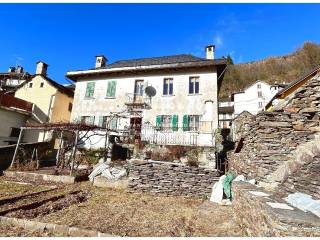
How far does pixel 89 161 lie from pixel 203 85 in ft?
33.6

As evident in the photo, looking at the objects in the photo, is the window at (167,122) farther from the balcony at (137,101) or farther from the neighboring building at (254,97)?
the neighboring building at (254,97)

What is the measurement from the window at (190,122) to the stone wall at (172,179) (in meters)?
7.22

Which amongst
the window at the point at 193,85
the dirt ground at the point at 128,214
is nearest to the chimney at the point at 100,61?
the window at the point at 193,85

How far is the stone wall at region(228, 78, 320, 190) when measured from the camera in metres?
5.54

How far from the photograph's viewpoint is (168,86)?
18.6 metres

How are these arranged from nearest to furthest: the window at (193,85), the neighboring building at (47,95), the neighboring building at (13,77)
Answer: the window at (193,85) → the neighboring building at (47,95) → the neighboring building at (13,77)

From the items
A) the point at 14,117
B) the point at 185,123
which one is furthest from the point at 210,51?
the point at 14,117

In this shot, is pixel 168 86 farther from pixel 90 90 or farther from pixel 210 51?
pixel 90 90

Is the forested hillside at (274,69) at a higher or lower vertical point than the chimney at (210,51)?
higher

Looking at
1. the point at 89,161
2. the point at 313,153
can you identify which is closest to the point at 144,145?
the point at 89,161

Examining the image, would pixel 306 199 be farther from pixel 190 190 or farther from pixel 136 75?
pixel 136 75

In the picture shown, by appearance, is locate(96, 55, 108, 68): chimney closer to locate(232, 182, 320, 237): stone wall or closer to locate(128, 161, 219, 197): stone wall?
locate(128, 161, 219, 197): stone wall

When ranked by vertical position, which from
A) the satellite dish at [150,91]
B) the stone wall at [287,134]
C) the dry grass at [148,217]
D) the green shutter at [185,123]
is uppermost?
the satellite dish at [150,91]

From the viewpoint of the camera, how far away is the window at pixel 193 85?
1787 cm
